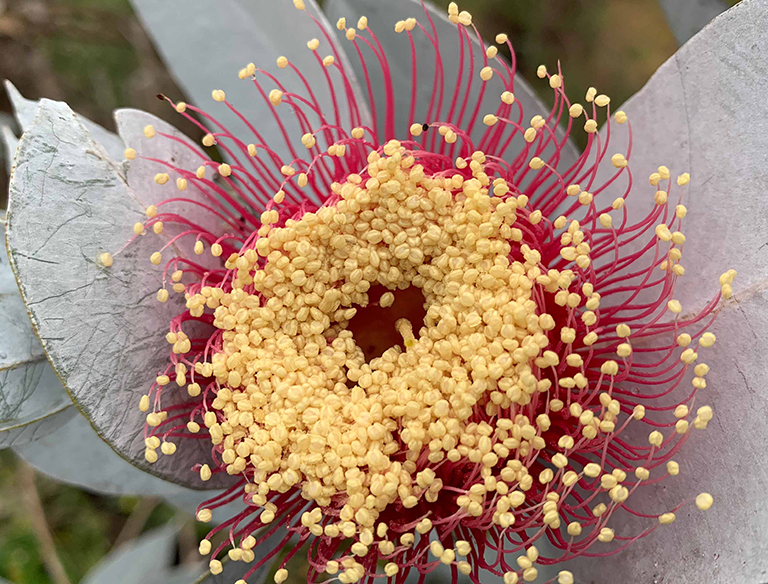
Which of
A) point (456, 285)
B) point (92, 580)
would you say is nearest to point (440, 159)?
point (456, 285)

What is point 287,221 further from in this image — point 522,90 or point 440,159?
point 522,90

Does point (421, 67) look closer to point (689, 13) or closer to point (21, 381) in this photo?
point (689, 13)

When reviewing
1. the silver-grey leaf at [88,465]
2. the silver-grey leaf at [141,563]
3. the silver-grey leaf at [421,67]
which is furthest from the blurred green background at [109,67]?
the silver-grey leaf at [421,67]

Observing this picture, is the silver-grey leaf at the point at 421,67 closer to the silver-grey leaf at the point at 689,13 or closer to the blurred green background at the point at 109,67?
the silver-grey leaf at the point at 689,13

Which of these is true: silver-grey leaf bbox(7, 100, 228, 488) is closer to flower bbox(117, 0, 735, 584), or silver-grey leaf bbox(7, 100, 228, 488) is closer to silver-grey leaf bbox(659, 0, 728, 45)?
flower bbox(117, 0, 735, 584)

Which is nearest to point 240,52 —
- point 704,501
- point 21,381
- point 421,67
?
point 421,67

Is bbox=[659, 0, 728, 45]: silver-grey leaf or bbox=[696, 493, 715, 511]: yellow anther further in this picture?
bbox=[659, 0, 728, 45]: silver-grey leaf

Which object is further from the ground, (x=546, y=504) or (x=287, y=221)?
(x=287, y=221)

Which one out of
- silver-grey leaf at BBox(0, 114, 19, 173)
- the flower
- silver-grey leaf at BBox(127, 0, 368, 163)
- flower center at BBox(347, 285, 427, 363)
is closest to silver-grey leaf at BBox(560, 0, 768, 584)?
the flower
